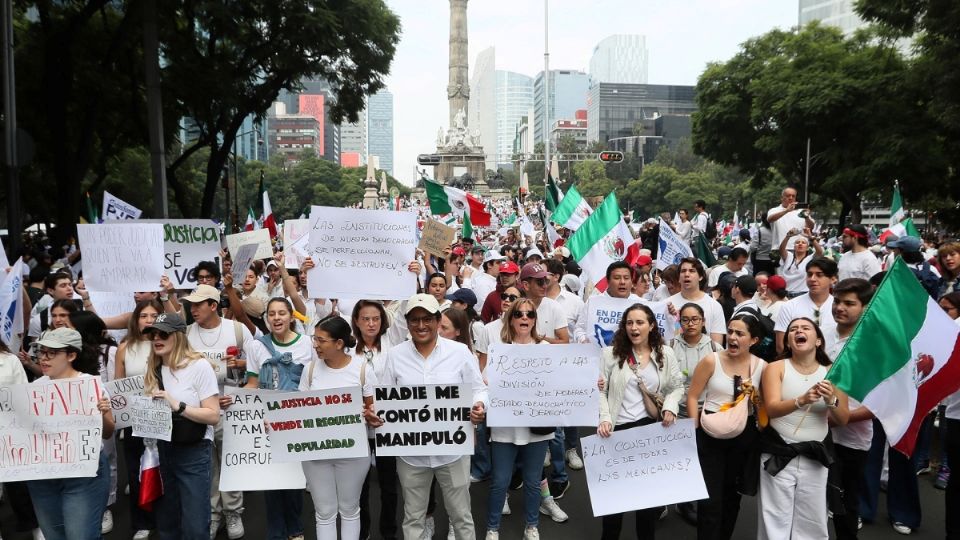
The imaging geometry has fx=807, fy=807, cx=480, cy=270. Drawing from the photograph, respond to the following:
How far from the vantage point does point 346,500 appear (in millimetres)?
4914

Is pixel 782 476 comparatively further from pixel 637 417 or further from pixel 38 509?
pixel 38 509

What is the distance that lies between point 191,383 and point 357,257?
6.87ft

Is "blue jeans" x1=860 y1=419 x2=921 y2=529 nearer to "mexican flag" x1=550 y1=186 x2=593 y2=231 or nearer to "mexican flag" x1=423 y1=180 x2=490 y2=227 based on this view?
"mexican flag" x1=550 y1=186 x2=593 y2=231

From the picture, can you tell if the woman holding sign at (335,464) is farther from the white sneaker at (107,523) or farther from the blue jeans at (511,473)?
the white sneaker at (107,523)

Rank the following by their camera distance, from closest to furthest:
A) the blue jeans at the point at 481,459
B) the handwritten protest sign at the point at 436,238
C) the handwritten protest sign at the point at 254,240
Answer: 1. the blue jeans at the point at 481,459
2. the handwritten protest sign at the point at 254,240
3. the handwritten protest sign at the point at 436,238

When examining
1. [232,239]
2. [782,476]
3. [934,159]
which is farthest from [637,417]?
[934,159]

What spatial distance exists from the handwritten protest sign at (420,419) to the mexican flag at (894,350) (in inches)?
85.9

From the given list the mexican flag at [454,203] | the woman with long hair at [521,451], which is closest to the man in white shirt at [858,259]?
the woman with long hair at [521,451]

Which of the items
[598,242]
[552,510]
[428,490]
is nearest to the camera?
[428,490]

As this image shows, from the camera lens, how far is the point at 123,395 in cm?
488

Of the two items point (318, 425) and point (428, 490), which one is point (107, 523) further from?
point (428, 490)

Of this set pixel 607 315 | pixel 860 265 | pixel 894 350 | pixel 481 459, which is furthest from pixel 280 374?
pixel 860 265

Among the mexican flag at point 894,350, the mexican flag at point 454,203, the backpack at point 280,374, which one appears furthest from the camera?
the mexican flag at point 454,203

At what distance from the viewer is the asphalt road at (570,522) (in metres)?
5.84
